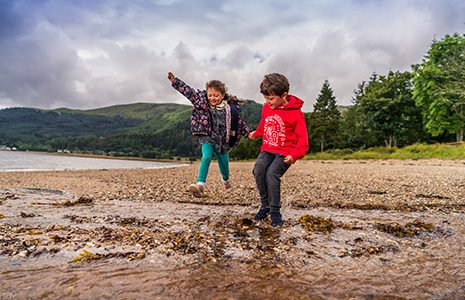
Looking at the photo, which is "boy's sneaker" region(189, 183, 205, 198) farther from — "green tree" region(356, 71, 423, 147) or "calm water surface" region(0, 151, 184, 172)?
"green tree" region(356, 71, 423, 147)

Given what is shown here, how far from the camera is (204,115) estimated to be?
24.7ft

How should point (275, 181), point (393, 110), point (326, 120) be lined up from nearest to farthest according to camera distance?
point (275, 181), point (393, 110), point (326, 120)

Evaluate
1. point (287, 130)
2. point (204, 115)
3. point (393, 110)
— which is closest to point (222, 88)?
point (204, 115)

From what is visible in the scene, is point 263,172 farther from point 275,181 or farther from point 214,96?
point 214,96

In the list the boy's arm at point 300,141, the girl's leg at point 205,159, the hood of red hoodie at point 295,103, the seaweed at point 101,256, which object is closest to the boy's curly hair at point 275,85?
the hood of red hoodie at point 295,103

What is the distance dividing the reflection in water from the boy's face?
1.91 m

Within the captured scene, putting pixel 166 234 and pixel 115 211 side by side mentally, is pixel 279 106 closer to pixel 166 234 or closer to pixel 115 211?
pixel 166 234

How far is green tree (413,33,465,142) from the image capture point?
4219cm

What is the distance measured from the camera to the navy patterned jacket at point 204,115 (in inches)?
292

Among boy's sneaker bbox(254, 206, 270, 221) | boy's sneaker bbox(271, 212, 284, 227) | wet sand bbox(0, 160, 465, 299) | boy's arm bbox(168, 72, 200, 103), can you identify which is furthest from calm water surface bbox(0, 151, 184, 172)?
boy's sneaker bbox(271, 212, 284, 227)

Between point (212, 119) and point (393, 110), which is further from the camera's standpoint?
point (393, 110)

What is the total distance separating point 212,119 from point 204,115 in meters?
0.24

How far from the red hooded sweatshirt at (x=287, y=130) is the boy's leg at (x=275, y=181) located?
0.17 meters

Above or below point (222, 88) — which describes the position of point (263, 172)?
below
